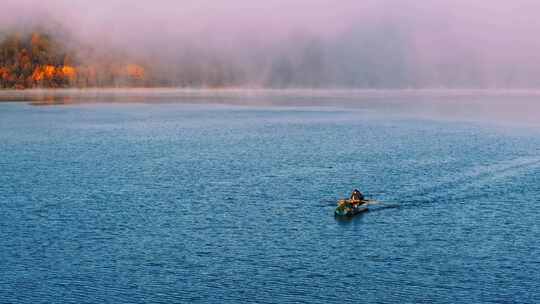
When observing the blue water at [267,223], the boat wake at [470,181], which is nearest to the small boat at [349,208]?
the blue water at [267,223]

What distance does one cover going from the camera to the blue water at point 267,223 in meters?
32.4

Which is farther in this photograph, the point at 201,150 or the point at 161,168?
the point at 201,150

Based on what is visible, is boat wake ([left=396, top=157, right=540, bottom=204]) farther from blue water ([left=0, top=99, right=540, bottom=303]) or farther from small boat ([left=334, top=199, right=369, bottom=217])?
small boat ([left=334, top=199, right=369, bottom=217])

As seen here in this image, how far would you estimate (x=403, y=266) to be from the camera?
35.2 metres

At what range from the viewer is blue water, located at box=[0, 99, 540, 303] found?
32.4 meters

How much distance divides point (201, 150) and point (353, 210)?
114ft

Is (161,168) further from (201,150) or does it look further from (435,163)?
(435,163)

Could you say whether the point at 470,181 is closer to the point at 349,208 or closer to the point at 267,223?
the point at 349,208

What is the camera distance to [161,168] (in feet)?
209

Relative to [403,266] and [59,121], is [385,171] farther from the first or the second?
[59,121]

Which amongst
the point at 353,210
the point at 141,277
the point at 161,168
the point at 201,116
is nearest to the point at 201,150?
the point at 161,168

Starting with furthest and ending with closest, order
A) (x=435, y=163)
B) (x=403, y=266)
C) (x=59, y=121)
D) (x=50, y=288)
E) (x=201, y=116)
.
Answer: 1. (x=201, y=116)
2. (x=59, y=121)
3. (x=435, y=163)
4. (x=403, y=266)
5. (x=50, y=288)

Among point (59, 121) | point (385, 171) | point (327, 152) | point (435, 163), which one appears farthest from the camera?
point (59, 121)

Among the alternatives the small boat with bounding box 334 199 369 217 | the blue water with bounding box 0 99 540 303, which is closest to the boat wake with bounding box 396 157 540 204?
the blue water with bounding box 0 99 540 303
